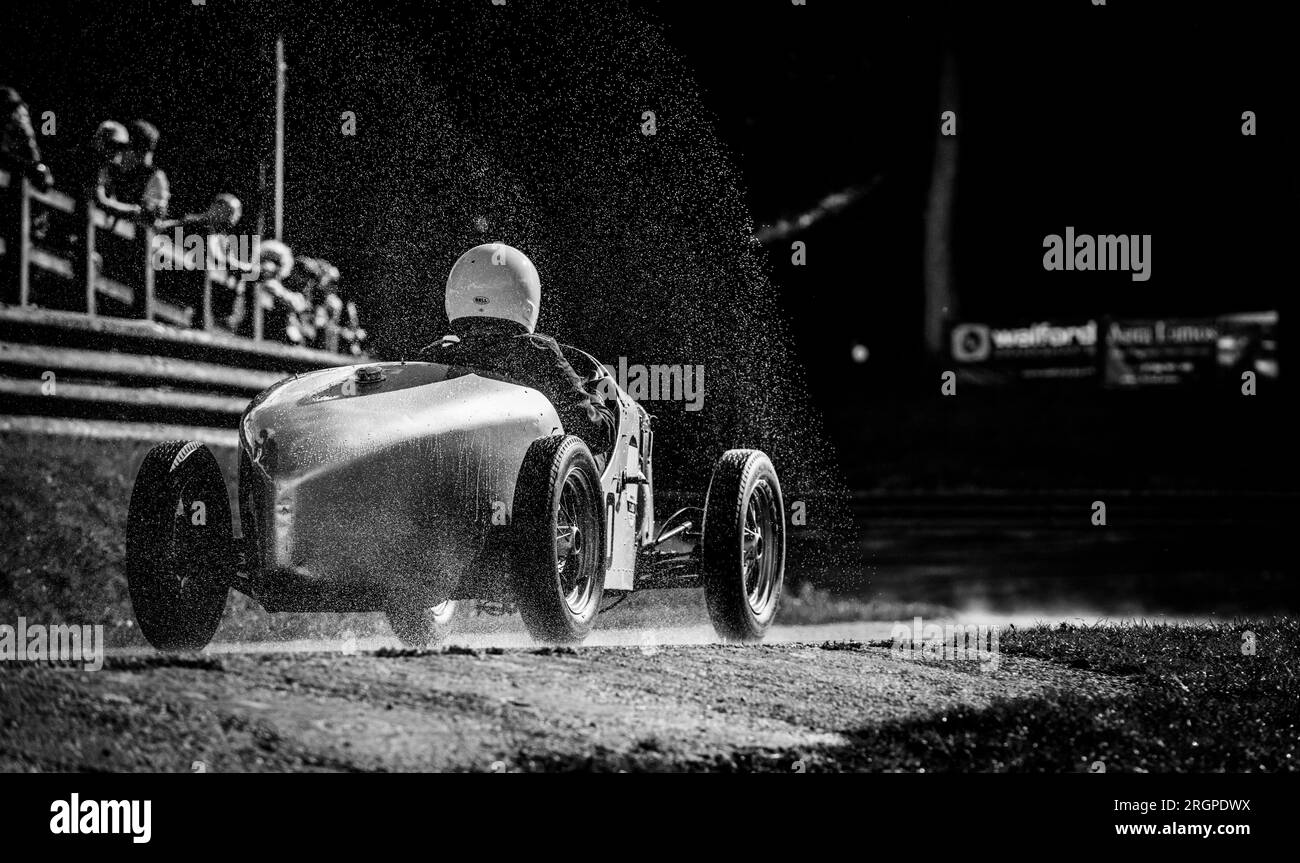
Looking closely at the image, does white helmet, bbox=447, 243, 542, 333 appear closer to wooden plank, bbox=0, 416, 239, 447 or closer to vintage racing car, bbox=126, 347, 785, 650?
vintage racing car, bbox=126, 347, 785, 650

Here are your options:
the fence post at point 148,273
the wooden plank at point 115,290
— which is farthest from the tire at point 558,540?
the wooden plank at point 115,290

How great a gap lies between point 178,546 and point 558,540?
1.48 meters

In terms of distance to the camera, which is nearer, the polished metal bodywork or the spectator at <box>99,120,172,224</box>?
the polished metal bodywork

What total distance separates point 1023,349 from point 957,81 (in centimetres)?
766

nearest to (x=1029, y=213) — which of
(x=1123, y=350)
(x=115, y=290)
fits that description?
(x=1123, y=350)

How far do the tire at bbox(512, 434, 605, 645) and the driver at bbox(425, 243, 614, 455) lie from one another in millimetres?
356

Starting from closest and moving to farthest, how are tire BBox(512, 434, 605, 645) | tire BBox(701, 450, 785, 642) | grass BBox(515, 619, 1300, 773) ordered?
grass BBox(515, 619, 1300, 773) → tire BBox(512, 434, 605, 645) → tire BBox(701, 450, 785, 642)

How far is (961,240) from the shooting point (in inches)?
1582

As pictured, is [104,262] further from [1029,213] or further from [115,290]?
[1029,213]

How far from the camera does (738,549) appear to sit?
664 centimetres

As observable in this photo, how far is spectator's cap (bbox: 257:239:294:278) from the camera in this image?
9.67 metres

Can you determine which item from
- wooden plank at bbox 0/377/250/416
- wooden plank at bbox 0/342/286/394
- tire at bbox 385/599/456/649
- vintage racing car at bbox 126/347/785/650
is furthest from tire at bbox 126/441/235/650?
wooden plank at bbox 0/377/250/416
